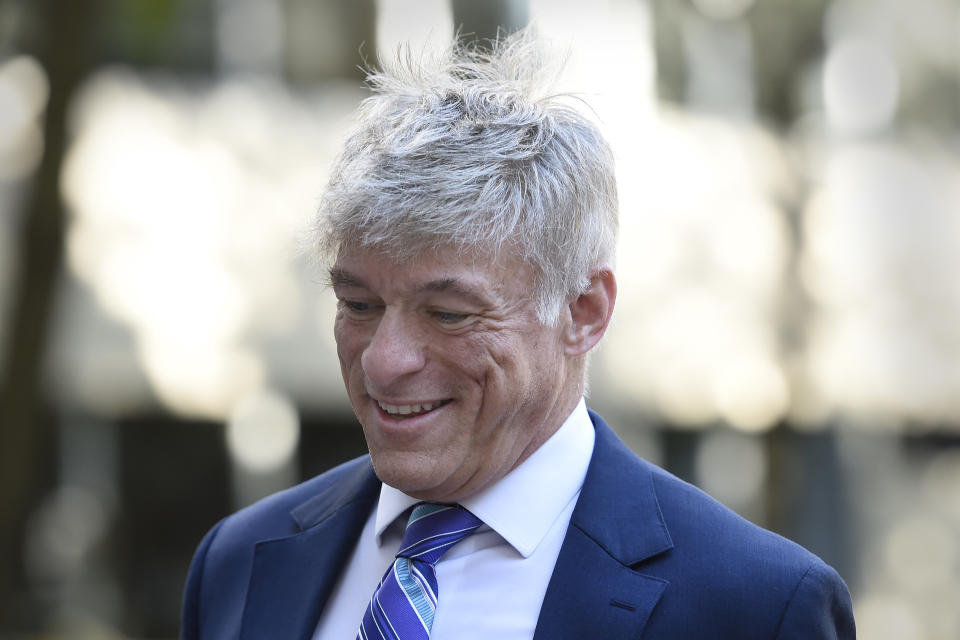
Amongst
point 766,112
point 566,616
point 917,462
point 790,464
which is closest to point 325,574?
point 566,616

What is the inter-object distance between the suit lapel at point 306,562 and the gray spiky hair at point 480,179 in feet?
1.92

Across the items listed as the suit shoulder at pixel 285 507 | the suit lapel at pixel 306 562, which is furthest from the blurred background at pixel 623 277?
the suit lapel at pixel 306 562

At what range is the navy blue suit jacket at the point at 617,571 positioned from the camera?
2.21 m

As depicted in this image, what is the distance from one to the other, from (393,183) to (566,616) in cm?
86

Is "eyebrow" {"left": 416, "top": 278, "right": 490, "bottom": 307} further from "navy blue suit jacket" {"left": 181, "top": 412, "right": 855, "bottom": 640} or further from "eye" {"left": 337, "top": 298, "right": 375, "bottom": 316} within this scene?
"navy blue suit jacket" {"left": 181, "top": 412, "right": 855, "bottom": 640}

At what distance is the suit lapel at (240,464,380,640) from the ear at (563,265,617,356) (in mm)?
576

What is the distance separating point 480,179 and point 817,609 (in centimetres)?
99

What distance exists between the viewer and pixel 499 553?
2.38 metres

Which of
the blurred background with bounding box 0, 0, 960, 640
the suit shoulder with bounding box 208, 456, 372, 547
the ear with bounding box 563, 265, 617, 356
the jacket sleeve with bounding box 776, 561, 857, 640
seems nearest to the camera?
the jacket sleeve with bounding box 776, 561, 857, 640

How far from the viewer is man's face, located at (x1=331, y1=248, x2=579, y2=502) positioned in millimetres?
2242

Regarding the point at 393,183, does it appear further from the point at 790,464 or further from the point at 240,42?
the point at 240,42

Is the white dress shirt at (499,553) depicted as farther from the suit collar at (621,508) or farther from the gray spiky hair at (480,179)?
the gray spiky hair at (480,179)

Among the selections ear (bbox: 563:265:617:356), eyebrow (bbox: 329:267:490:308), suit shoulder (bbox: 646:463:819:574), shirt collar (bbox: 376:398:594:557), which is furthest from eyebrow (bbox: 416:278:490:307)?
suit shoulder (bbox: 646:463:819:574)

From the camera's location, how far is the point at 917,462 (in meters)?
10.4
